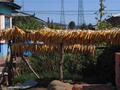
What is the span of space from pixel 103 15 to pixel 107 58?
13.8 meters

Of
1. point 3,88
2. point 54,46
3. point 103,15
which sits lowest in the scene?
point 3,88

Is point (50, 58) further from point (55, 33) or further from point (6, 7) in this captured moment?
point (6, 7)

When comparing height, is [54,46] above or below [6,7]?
below

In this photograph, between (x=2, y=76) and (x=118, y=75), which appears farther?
(x=2, y=76)

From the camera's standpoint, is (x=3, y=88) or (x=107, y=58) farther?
(x=107, y=58)

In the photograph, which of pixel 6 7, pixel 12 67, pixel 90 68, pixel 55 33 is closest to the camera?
pixel 55 33

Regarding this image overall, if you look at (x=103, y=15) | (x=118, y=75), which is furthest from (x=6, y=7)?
(x=118, y=75)

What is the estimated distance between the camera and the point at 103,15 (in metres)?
32.1

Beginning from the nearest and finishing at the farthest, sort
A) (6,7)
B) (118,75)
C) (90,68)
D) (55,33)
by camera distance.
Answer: (118,75)
(55,33)
(90,68)
(6,7)

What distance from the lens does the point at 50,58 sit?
63.3 feet

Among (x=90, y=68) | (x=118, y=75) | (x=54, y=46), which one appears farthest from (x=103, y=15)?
(x=118, y=75)

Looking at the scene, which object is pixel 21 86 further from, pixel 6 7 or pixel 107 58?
pixel 6 7

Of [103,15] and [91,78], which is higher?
[103,15]

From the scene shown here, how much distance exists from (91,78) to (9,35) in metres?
3.74
